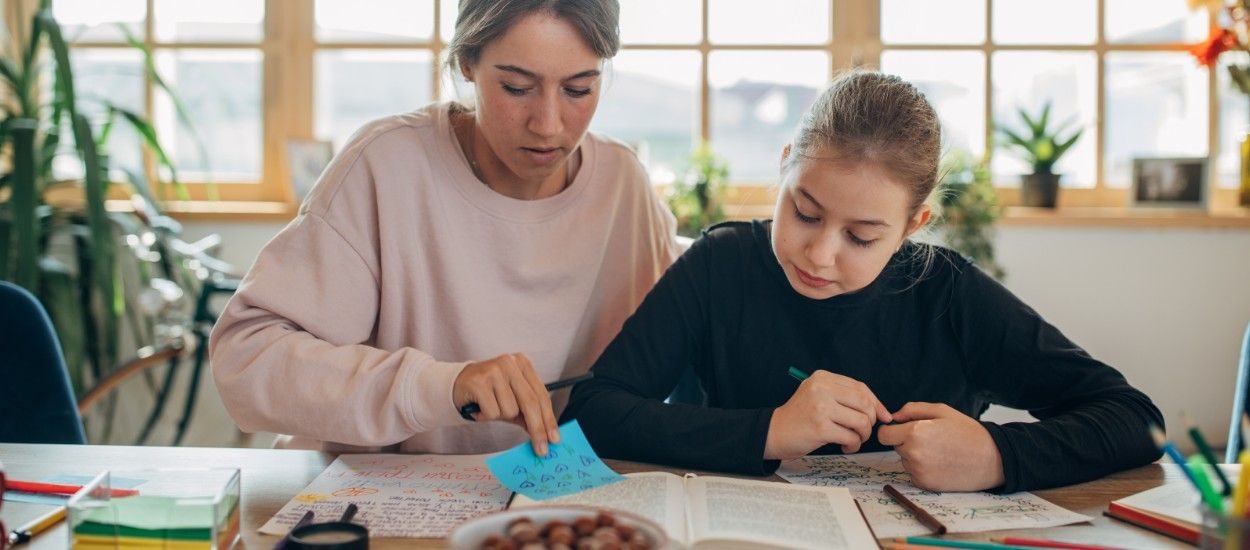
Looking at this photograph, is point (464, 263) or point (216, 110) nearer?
point (464, 263)

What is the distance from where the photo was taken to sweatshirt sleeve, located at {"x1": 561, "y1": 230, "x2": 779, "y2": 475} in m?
1.25

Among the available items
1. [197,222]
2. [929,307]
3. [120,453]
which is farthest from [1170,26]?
[120,453]

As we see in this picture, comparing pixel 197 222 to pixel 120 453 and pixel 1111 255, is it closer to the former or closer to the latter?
pixel 120 453

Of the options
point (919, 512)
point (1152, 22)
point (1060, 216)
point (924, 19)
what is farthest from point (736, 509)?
point (1152, 22)

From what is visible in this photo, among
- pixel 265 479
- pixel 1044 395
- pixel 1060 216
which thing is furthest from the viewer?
pixel 1060 216

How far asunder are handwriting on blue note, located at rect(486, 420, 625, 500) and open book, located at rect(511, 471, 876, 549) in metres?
0.02

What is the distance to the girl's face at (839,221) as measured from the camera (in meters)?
1.31

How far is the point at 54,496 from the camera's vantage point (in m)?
1.12

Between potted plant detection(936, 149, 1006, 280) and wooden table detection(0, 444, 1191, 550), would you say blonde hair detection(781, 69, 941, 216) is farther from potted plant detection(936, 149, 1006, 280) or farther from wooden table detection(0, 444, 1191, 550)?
potted plant detection(936, 149, 1006, 280)

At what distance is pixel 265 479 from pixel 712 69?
2.35 m

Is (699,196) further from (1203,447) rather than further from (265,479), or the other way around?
(1203,447)

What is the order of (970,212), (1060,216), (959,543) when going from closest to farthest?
(959,543) < (970,212) < (1060,216)

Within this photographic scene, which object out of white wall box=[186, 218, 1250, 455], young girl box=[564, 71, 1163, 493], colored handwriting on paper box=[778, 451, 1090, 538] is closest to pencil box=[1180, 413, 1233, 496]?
colored handwriting on paper box=[778, 451, 1090, 538]

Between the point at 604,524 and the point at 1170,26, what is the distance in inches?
121
